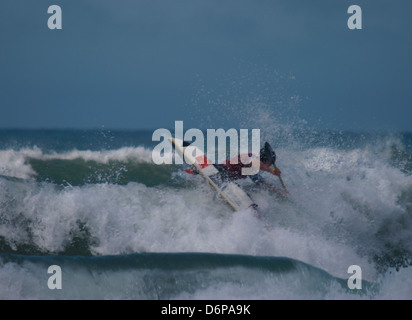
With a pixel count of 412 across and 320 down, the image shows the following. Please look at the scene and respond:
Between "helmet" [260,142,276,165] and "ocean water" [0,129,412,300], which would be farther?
"helmet" [260,142,276,165]

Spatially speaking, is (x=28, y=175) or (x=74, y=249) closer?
(x=74, y=249)

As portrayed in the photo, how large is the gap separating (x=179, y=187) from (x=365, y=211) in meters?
3.53

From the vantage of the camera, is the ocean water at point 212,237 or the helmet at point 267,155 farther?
the helmet at point 267,155

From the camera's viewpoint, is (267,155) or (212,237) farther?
A: (267,155)

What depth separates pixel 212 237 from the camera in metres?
5.04

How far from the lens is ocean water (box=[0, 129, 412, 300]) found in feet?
11.8

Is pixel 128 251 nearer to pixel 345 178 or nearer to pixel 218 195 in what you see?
pixel 218 195

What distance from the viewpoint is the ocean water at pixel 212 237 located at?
11.8ft

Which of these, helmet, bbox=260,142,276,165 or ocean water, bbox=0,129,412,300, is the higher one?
helmet, bbox=260,142,276,165

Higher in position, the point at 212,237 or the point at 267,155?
the point at 267,155

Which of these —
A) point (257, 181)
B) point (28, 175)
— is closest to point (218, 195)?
point (257, 181)

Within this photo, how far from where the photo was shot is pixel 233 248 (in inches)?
185

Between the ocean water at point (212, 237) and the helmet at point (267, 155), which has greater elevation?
the helmet at point (267, 155)
